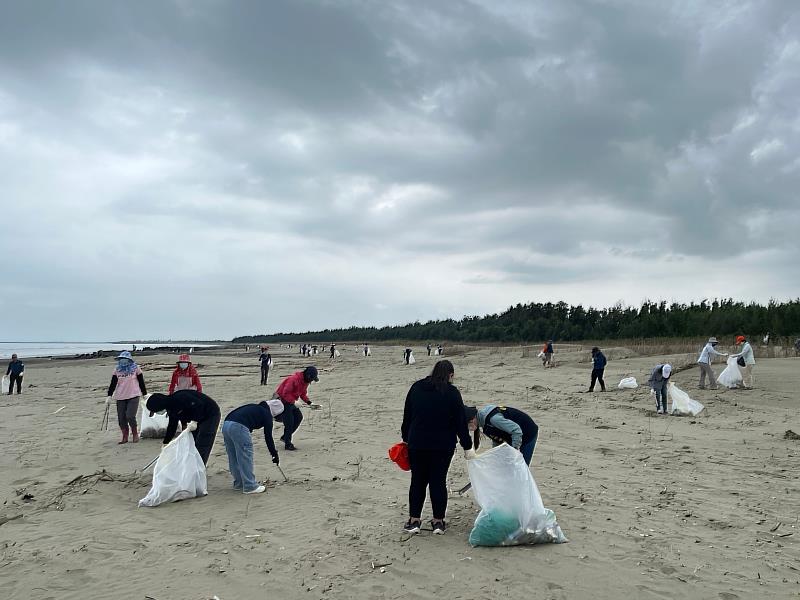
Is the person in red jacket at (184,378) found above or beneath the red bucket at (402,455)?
above

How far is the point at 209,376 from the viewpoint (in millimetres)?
27156

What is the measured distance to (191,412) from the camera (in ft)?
21.7

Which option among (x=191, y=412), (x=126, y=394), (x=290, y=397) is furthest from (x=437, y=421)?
(x=126, y=394)

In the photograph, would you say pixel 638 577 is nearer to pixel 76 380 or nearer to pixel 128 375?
pixel 128 375

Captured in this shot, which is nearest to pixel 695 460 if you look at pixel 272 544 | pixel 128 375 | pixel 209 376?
pixel 272 544

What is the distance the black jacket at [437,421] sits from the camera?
189 inches

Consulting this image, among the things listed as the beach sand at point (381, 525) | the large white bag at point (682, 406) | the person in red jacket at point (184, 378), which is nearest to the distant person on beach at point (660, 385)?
the large white bag at point (682, 406)

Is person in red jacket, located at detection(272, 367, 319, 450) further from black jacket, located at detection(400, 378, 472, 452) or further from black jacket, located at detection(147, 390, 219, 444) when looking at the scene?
black jacket, located at detection(400, 378, 472, 452)

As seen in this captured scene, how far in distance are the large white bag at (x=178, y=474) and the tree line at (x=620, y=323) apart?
3608 cm

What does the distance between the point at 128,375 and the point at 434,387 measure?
687 centimetres

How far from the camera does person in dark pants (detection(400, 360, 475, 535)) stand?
15.8 feet

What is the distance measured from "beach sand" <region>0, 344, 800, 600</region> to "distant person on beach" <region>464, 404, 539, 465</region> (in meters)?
0.81

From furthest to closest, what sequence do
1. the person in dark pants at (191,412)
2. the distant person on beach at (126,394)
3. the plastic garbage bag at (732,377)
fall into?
the plastic garbage bag at (732,377), the distant person on beach at (126,394), the person in dark pants at (191,412)

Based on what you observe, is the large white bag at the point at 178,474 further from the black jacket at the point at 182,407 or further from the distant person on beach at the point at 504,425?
the distant person on beach at the point at 504,425
